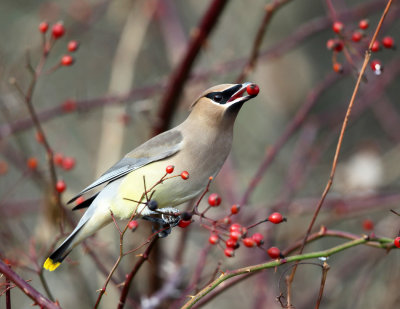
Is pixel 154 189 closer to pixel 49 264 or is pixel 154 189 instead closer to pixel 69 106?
pixel 49 264

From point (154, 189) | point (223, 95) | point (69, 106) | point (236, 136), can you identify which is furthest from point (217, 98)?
point (236, 136)

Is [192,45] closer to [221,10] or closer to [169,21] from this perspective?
[221,10]

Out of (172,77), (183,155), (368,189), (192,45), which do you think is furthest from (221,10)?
(368,189)

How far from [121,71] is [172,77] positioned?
4.53 feet

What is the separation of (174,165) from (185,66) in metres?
0.95

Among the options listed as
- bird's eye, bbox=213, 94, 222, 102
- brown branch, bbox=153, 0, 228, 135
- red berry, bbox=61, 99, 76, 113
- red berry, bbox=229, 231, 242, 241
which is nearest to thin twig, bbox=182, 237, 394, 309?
red berry, bbox=229, 231, 242, 241

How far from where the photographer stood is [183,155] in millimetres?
2865

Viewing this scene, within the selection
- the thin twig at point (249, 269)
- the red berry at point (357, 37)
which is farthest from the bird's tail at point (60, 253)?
the red berry at point (357, 37)

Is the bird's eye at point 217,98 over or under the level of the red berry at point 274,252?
over

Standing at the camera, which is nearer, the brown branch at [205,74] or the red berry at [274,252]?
A: the red berry at [274,252]

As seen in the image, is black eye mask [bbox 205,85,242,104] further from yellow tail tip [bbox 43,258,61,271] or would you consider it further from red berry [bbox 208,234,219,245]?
yellow tail tip [bbox 43,258,61,271]

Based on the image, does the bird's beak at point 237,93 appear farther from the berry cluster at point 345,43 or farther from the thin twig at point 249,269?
the thin twig at point 249,269

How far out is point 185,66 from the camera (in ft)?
11.9

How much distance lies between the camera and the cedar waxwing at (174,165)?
2758 millimetres
